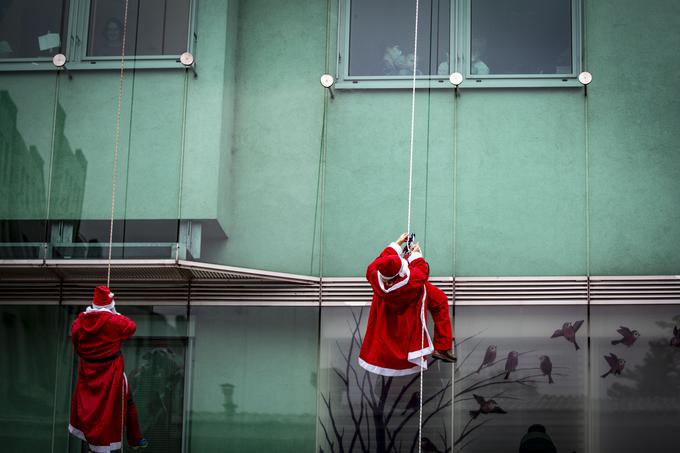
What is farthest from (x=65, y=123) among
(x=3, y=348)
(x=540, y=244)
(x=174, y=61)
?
(x=540, y=244)

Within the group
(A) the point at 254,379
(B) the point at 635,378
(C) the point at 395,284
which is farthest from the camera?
(A) the point at 254,379

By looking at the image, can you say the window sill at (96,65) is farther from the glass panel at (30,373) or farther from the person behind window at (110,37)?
the glass panel at (30,373)

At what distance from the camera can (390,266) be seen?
318 inches

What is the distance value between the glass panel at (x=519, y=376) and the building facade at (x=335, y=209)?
0.02 metres

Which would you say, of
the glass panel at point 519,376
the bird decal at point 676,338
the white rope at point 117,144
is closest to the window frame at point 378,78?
the white rope at point 117,144

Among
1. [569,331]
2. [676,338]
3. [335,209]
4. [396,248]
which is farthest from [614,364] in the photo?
[335,209]

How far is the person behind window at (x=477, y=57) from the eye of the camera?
33.4 ft

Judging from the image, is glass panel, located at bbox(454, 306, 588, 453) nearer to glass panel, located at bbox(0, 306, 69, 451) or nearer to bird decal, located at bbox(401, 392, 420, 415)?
bird decal, located at bbox(401, 392, 420, 415)

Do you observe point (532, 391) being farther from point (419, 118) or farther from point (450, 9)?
point (450, 9)

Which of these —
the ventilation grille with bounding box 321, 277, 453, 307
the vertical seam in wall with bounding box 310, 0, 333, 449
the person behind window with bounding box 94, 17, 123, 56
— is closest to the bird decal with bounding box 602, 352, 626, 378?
the ventilation grille with bounding box 321, 277, 453, 307

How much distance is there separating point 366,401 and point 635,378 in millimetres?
2239

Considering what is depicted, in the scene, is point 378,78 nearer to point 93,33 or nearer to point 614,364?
point 93,33

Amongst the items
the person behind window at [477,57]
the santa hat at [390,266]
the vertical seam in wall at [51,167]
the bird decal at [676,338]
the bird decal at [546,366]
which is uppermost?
the person behind window at [477,57]

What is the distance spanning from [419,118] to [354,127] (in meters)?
0.58
